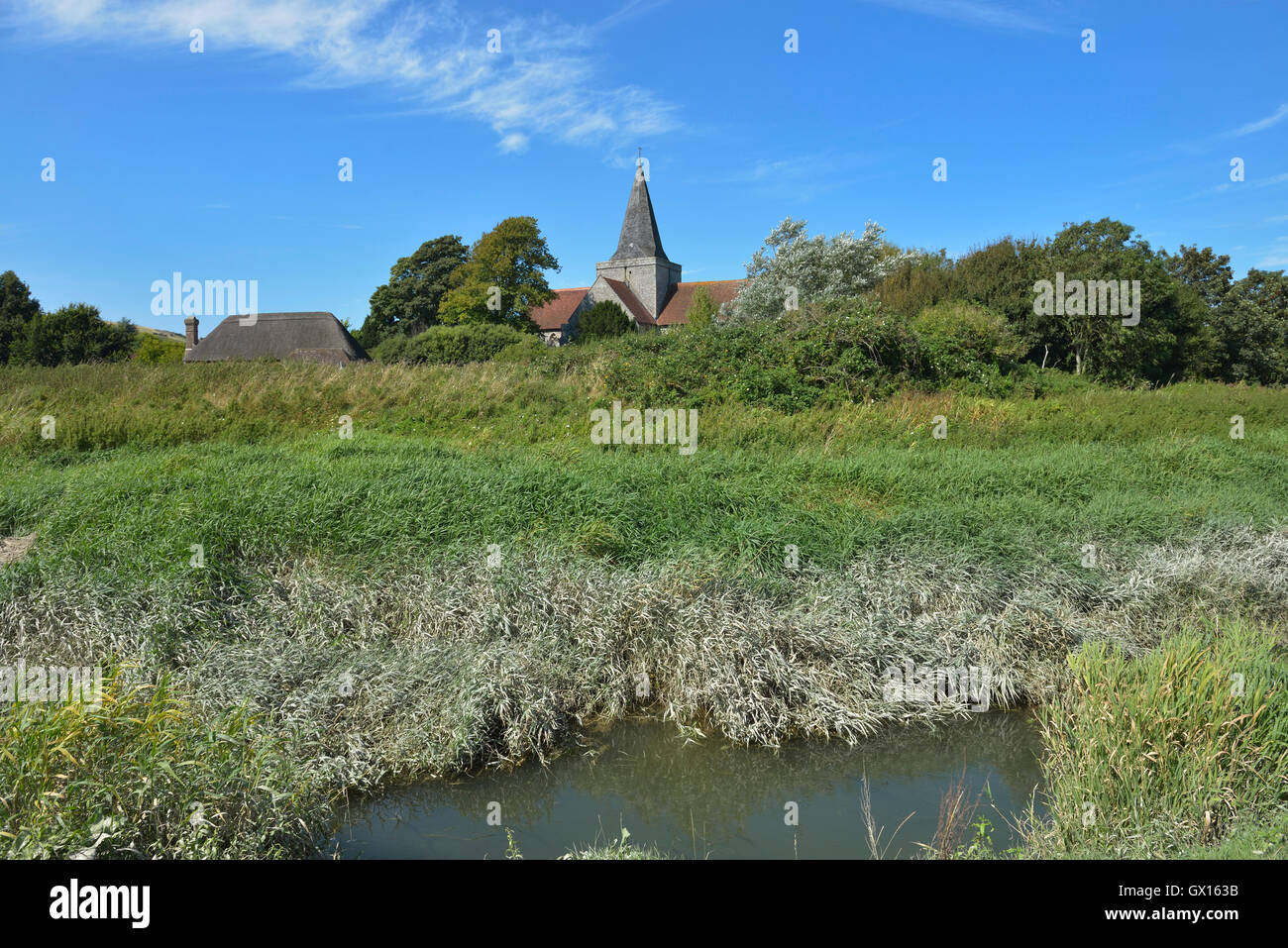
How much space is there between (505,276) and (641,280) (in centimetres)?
1918

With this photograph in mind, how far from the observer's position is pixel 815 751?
6.38 m

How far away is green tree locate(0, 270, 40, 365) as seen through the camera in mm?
41125

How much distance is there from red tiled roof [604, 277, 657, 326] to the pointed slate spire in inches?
85.5

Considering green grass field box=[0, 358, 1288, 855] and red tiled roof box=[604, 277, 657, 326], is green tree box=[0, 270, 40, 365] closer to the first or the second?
red tiled roof box=[604, 277, 657, 326]

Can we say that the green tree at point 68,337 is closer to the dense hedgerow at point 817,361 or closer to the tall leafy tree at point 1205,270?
the dense hedgerow at point 817,361

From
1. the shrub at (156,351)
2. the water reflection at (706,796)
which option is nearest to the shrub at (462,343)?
the shrub at (156,351)

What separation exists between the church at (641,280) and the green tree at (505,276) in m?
12.9

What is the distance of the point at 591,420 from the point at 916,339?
7.50 metres

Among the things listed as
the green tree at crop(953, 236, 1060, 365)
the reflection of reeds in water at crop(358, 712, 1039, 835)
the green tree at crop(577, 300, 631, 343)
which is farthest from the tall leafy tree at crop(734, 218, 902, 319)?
the reflection of reeds in water at crop(358, 712, 1039, 835)

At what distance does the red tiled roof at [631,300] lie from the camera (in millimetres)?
55281

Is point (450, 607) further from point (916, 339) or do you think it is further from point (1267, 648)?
point (916, 339)

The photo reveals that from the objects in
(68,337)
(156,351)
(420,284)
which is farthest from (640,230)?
(68,337)
